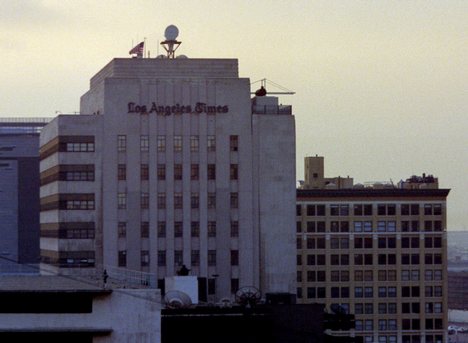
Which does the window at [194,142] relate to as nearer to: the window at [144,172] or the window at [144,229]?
the window at [144,172]

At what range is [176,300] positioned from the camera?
98.2 metres

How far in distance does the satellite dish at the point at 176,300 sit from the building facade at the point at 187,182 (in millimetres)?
47855

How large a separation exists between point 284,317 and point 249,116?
56489 millimetres

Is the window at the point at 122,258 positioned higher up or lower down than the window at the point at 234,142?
lower down

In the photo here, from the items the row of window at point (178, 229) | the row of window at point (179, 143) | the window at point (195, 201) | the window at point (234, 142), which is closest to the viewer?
the row of window at point (178, 229)

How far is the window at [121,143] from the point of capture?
149 metres

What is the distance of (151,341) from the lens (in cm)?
8225

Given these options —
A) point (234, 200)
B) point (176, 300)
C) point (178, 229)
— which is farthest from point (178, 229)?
point (176, 300)

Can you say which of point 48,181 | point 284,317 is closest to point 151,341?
point 284,317

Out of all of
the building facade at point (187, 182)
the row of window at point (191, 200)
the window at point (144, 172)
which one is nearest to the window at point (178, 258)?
the building facade at point (187, 182)

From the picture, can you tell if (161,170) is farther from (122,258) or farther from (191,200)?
(122,258)

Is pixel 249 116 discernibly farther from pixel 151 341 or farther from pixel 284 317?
pixel 151 341

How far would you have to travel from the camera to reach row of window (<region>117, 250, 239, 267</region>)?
14800 cm

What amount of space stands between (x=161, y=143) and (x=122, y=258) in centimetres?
1264
